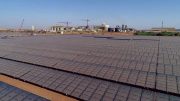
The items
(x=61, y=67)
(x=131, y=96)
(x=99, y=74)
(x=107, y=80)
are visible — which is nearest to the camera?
(x=131, y=96)

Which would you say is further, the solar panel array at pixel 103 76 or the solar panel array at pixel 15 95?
the solar panel array at pixel 103 76

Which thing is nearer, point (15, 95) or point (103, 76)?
point (15, 95)

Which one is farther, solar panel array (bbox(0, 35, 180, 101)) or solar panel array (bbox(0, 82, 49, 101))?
solar panel array (bbox(0, 35, 180, 101))

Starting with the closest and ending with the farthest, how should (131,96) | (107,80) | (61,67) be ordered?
(131,96)
(107,80)
(61,67)

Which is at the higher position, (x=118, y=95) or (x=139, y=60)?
(x=139, y=60)

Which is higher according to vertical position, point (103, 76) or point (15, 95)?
point (103, 76)

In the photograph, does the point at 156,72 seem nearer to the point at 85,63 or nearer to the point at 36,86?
the point at 85,63

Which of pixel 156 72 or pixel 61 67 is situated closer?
pixel 156 72

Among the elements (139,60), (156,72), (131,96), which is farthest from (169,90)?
(139,60)

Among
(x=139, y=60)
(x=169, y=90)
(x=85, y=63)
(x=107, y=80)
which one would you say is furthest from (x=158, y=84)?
(x=85, y=63)

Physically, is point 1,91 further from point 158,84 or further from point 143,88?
point 158,84
